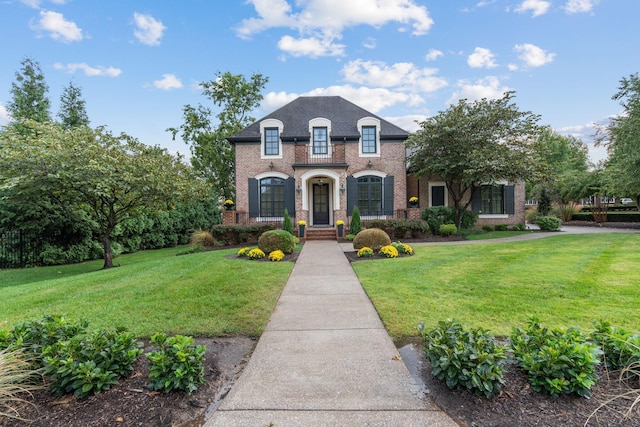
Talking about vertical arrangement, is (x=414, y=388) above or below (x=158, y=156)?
below

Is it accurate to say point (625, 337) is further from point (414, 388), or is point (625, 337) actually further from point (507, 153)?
point (507, 153)

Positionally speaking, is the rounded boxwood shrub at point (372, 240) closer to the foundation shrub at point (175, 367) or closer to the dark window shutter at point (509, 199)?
the foundation shrub at point (175, 367)

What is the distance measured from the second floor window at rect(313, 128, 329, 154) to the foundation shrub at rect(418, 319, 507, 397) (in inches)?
584

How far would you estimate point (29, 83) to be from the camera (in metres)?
25.1

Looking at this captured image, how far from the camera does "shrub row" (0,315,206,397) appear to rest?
2.47 metres

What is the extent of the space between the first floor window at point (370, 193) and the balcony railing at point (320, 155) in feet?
5.69

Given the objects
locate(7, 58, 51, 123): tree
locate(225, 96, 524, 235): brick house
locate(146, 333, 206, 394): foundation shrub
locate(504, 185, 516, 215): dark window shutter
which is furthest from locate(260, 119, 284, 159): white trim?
locate(7, 58, 51, 123): tree

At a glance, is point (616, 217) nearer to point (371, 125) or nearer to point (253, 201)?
point (371, 125)

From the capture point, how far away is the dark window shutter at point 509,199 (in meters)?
17.9

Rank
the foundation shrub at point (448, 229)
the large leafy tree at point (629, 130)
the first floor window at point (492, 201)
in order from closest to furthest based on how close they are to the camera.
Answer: the large leafy tree at point (629, 130) < the foundation shrub at point (448, 229) < the first floor window at point (492, 201)

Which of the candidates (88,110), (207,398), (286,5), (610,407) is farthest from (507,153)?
(88,110)

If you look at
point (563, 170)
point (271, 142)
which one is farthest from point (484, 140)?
point (563, 170)

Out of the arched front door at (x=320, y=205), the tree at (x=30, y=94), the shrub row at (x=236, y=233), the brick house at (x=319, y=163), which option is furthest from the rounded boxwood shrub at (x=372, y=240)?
the tree at (x=30, y=94)

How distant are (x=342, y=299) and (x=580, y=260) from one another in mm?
6682
